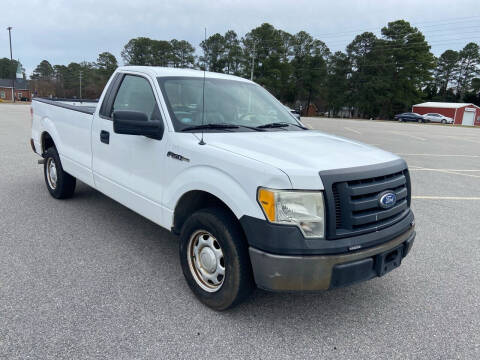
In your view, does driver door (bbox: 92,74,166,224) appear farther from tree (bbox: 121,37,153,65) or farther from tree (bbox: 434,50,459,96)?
tree (bbox: 434,50,459,96)

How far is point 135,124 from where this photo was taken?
3.12 meters

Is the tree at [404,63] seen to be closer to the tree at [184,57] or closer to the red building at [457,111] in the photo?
the red building at [457,111]

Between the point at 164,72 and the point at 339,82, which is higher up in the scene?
the point at 339,82

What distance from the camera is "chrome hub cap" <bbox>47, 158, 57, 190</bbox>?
560cm

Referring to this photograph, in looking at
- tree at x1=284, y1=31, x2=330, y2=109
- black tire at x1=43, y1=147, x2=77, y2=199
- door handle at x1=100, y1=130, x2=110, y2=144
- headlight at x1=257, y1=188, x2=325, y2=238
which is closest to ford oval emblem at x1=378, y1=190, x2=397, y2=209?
headlight at x1=257, y1=188, x2=325, y2=238

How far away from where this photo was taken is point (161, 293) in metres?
3.21

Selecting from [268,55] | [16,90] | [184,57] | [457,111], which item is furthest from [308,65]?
[16,90]

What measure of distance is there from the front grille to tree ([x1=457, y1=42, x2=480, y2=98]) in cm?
9849

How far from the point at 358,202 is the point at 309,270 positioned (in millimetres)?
574

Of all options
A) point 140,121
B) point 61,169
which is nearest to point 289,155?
point 140,121

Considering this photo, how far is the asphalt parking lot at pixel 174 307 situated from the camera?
8.42ft

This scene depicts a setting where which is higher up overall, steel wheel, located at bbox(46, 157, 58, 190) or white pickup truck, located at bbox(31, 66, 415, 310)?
white pickup truck, located at bbox(31, 66, 415, 310)

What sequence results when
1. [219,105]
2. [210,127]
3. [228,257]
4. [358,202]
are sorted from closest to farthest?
[358,202]
[228,257]
[210,127]
[219,105]

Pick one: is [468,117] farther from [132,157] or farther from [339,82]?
[132,157]
